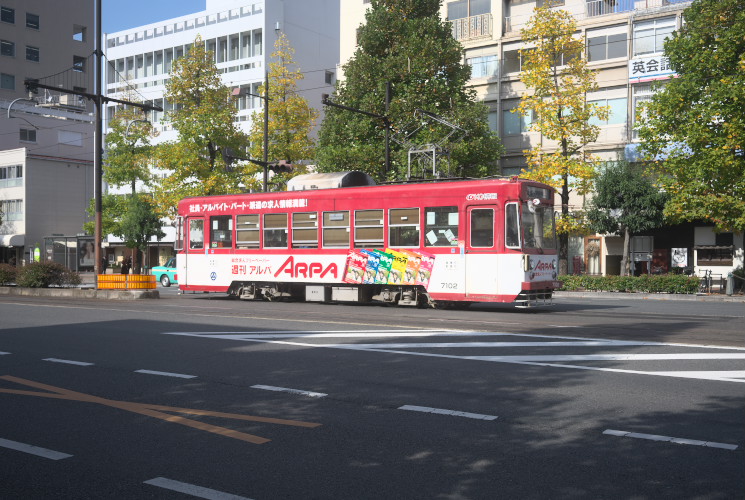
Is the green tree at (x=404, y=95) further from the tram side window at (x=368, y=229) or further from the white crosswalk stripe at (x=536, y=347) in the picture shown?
the white crosswalk stripe at (x=536, y=347)

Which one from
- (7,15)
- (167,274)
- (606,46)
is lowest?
(167,274)

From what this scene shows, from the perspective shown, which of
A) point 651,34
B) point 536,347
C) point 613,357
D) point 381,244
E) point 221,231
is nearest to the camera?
point 613,357

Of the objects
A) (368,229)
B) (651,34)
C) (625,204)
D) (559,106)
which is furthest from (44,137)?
(368,229)

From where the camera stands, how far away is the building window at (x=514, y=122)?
40406mm

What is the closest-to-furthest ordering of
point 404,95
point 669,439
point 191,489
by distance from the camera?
point 191,489 < point 669,439 < point 404,95

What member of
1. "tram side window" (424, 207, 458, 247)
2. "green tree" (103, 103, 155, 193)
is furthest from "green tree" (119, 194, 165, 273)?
"tram side window" (424, 207, 458, 247)

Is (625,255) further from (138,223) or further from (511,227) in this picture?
(138,223)

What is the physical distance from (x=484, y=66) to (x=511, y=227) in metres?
27.0

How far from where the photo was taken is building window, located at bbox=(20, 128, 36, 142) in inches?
2679

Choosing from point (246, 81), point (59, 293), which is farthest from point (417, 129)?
point (246, 81)

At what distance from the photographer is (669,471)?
15.4 ft

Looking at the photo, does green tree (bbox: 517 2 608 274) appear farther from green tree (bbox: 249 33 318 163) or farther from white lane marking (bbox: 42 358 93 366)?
white lane marking (bbox: 42 358 93 366)

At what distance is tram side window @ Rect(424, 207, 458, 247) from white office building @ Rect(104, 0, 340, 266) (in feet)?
142

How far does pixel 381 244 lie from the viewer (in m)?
19.7
